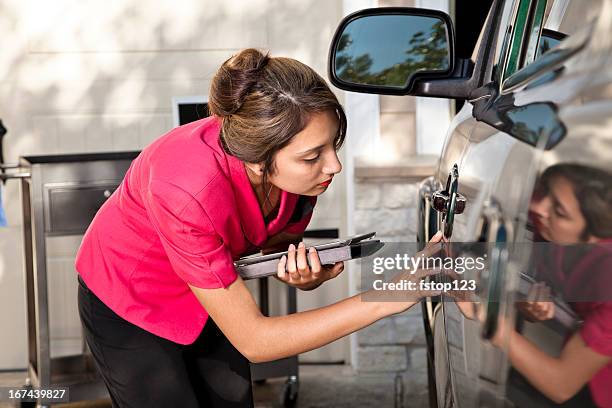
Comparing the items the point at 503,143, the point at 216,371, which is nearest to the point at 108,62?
the point at 216,371

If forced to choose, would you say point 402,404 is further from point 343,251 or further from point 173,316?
point 343,251

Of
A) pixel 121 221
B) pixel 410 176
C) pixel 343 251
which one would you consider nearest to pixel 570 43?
pixel 343 251

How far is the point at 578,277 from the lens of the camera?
34.0 inches

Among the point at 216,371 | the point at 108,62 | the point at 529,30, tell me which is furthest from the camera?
the point at 108,62

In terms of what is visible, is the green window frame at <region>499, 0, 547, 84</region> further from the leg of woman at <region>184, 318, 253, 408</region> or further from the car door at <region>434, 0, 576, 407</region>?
the leg of woman at <region>184, 318, 253, 408</region>

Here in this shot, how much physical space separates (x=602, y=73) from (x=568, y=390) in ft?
0.97

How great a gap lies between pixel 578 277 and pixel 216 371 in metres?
1.41

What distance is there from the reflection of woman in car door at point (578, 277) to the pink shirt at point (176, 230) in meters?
0.85

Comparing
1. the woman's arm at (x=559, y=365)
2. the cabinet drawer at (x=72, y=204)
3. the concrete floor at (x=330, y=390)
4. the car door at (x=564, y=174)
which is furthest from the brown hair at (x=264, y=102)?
the concrete floor at (x=330, y=390)

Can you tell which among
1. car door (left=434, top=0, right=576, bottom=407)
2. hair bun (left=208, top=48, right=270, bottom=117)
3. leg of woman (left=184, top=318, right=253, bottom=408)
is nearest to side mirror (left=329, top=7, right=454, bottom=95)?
A: car door (left=434, top=0, right=576, bottom=407)

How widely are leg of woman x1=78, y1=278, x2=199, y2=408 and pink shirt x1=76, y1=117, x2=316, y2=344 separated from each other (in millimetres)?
34

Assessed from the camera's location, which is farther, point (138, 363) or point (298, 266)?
point (138, 363)

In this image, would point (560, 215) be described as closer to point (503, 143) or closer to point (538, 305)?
point (538, 305)

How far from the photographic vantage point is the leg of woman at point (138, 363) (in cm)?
199
